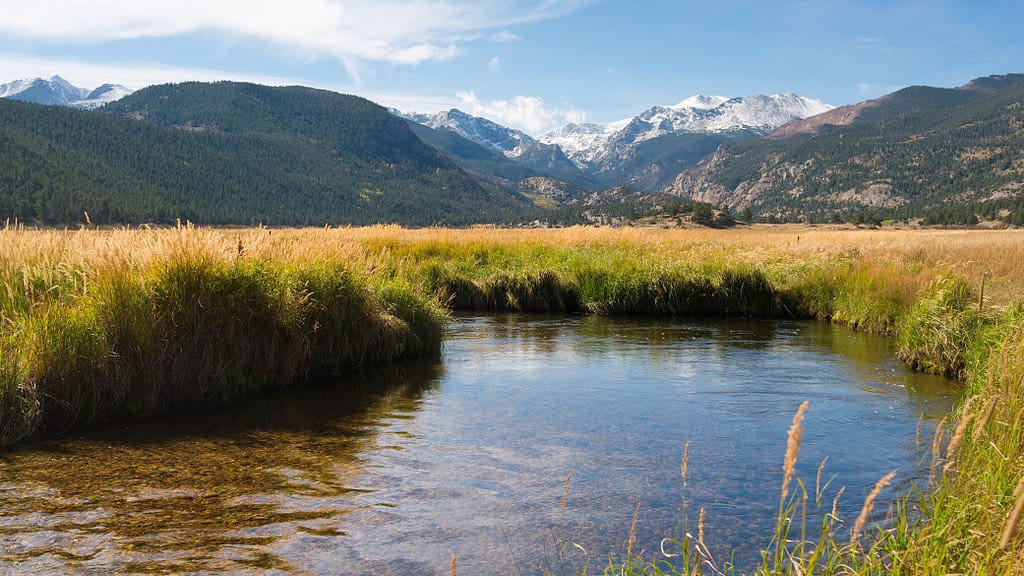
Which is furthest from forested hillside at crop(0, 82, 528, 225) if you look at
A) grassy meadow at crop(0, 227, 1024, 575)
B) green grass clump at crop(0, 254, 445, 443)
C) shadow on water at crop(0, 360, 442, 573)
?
shadow on water at crop(0, 360, 442, 573)

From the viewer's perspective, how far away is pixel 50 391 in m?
7.46

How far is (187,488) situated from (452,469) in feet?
7.64

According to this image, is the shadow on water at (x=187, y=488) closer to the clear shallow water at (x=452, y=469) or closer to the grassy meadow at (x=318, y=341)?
the clear shallow water at (x=452, y=469)

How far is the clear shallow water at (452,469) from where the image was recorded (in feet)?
16.5

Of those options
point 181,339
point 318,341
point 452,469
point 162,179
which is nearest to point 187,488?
point 452,469

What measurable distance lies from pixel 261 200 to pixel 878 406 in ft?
509

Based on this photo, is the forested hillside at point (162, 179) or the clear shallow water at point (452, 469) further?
the forested hillside at point (162, 179)

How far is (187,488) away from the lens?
6152mm

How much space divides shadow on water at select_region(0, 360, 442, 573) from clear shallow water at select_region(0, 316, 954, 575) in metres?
0.02

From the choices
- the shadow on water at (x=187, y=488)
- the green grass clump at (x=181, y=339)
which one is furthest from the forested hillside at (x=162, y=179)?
the shadow on water at (x=187, y=488)

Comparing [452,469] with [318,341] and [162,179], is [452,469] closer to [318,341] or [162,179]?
[318,341]

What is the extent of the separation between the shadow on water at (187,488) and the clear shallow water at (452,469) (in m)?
0.02

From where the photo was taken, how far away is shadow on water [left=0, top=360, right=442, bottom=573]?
485 cm

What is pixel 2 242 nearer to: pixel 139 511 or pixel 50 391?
pixel 50 391
